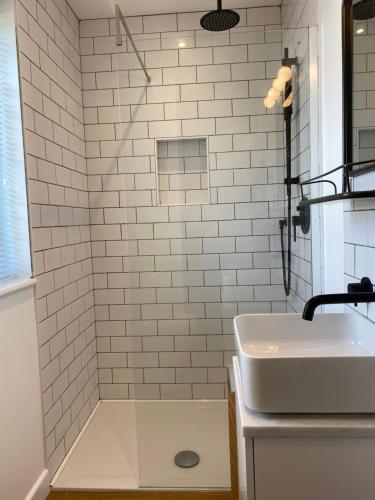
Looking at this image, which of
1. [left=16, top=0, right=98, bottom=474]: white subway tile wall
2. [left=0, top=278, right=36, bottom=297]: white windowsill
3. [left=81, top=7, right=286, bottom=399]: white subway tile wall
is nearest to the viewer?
[left=0, top=278, right=36, bottom=297]: white windowsill

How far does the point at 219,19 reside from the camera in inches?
71.3

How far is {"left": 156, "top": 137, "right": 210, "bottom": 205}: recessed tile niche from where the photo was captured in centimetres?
229

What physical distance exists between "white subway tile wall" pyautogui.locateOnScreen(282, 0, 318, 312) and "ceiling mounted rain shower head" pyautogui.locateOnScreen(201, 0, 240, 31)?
0.41 m

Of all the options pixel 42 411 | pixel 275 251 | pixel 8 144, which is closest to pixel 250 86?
pixel 275 251

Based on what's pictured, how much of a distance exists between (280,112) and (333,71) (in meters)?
0.55

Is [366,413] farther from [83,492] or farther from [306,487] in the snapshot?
[83,492]

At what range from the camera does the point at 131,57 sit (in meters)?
2.17

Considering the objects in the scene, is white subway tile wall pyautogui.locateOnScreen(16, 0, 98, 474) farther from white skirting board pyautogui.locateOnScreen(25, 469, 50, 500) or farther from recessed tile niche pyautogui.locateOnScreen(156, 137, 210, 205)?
recessed tile niche pyautogui.locateOnScreen(156, 137, 210, 205)

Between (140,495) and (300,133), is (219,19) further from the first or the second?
(140,495)

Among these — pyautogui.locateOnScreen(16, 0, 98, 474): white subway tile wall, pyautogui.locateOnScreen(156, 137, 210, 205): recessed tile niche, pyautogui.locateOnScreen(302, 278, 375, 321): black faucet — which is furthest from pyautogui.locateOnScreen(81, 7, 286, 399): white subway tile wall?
pyautogui.locateOnScreen(302, 278, 375, 321): black faucet

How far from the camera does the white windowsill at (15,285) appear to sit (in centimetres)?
152

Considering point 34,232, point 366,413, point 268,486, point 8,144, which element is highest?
point 8,144

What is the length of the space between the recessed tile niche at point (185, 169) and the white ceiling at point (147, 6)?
1029mm

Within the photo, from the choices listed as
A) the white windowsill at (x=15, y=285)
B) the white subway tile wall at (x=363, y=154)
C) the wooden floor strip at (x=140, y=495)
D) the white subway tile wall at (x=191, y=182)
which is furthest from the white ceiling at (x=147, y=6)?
the wooden floor strip at (x=140, y=495)
